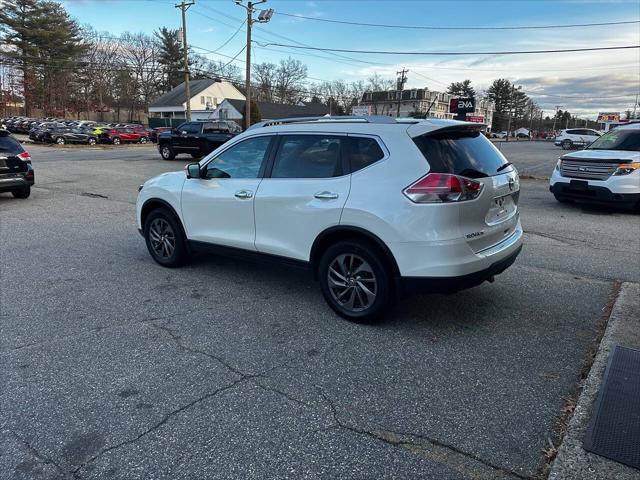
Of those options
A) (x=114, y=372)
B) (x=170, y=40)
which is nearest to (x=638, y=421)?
(x=114, y=372)

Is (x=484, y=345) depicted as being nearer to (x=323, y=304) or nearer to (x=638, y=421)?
(x=638, y=421)

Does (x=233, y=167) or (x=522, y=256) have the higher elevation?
(x=233, y=167)

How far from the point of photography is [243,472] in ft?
7.69

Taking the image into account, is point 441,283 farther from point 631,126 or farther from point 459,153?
point 631,126

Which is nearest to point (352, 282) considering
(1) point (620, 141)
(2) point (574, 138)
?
(1) point (620, 141)

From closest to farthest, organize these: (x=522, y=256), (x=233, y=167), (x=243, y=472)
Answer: (x=243, y=472) < (x=233, y=167) < (x=522, y=256)

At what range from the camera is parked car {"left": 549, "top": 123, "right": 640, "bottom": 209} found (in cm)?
923

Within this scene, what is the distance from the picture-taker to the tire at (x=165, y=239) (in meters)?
5.50

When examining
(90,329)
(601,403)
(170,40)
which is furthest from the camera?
(170,40)

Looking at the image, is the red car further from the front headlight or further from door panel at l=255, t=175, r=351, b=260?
door panel at l=255, t=175, r=351, b=260

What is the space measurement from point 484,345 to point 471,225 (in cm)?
97

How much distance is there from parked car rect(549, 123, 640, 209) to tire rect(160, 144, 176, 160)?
1805 cm

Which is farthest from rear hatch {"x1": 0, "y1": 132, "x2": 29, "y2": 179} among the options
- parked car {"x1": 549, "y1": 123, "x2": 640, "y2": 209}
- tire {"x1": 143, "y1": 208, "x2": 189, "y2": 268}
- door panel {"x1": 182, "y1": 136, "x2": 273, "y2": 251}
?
parked car {"x1": 549, "y1": 123, "x2": 640, "y2": 209}

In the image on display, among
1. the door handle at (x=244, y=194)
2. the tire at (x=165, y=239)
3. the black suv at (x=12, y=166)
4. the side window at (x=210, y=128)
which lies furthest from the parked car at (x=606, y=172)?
the side window at (x=210, y=128)
